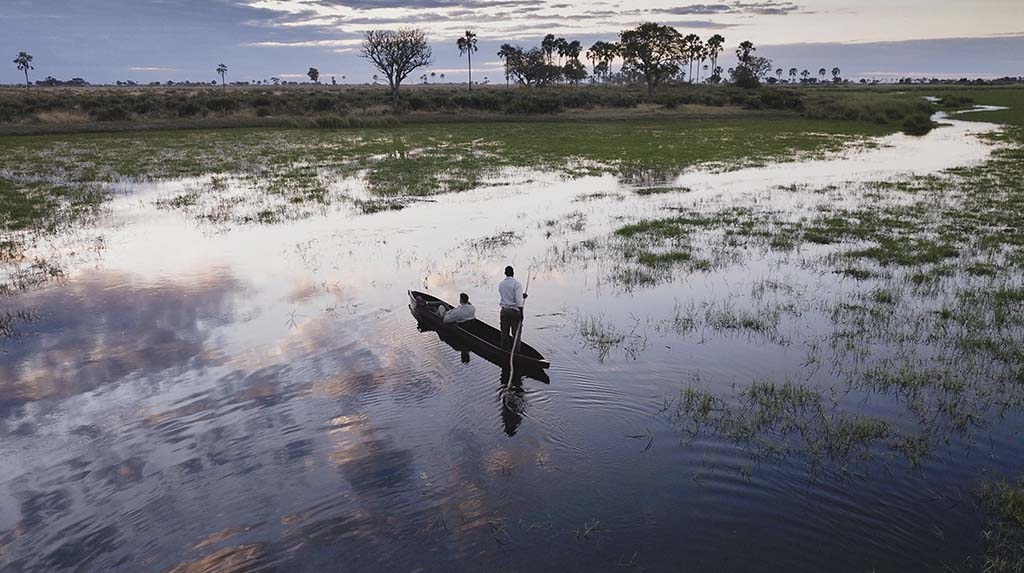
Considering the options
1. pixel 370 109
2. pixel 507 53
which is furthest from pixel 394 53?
pixel 507 53

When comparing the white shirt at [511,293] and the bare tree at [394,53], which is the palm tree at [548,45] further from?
the white shirt at [511,293]

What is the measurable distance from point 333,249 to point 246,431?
496 inches

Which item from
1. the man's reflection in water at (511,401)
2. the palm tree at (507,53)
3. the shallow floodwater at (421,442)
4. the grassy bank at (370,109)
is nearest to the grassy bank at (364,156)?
the grassy bank at (370,109)

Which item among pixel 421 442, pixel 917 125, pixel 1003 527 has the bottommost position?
pixel 1003 527

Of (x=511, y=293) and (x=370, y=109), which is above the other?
(x=370, y=109)

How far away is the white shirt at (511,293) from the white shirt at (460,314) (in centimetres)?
107

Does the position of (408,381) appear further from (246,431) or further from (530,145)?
(530,145)

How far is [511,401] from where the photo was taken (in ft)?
38.3

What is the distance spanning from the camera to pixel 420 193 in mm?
33438

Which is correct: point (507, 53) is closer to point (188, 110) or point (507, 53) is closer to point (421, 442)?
point (188, 110)

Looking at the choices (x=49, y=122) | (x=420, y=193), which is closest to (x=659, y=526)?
(x=420, y=193)

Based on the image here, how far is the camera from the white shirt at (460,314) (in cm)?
1431

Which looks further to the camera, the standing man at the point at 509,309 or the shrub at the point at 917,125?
the shrub at the point at 917,125

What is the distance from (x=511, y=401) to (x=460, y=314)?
331 cm
